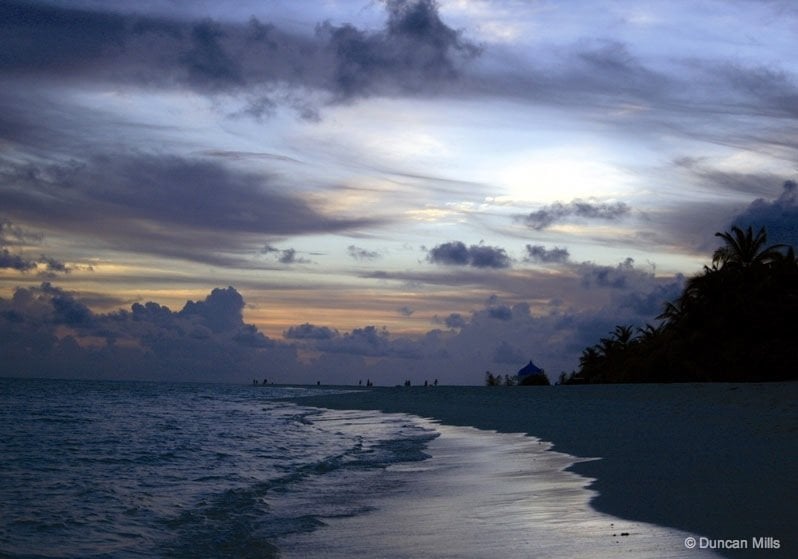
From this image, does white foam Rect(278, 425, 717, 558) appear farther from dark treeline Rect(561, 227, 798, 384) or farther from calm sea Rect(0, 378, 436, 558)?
dark treeline Rect(561, 227, 798, 384)

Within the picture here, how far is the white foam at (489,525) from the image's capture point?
8.41 meters

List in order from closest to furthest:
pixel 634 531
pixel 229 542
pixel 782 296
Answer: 1. pixel 634 531
2. pixel 229 542
3. pixel 782 296

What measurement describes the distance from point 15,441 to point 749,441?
2325 centimetres

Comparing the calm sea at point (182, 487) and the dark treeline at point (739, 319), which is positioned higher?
the dark treeline at point (739, 319)

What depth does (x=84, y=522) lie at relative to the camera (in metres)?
12.2

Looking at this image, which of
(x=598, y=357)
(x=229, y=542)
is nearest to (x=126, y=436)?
(x=229, y=542)

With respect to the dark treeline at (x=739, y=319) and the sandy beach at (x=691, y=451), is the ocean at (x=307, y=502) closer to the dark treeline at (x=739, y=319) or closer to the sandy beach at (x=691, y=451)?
the sandy beach at (x=691, y=451)

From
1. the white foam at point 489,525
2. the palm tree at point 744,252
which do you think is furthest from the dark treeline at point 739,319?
the white foam at point 489,525

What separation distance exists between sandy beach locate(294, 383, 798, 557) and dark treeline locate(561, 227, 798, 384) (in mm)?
10219

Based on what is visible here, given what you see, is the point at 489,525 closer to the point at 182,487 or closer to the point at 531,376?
the point at 182,487

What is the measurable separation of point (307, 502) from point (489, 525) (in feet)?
15.2

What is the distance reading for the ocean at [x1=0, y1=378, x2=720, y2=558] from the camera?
30.4 ft

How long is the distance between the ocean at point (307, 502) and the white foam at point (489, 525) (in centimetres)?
3

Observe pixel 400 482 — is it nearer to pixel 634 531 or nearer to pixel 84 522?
pixel 84 522
